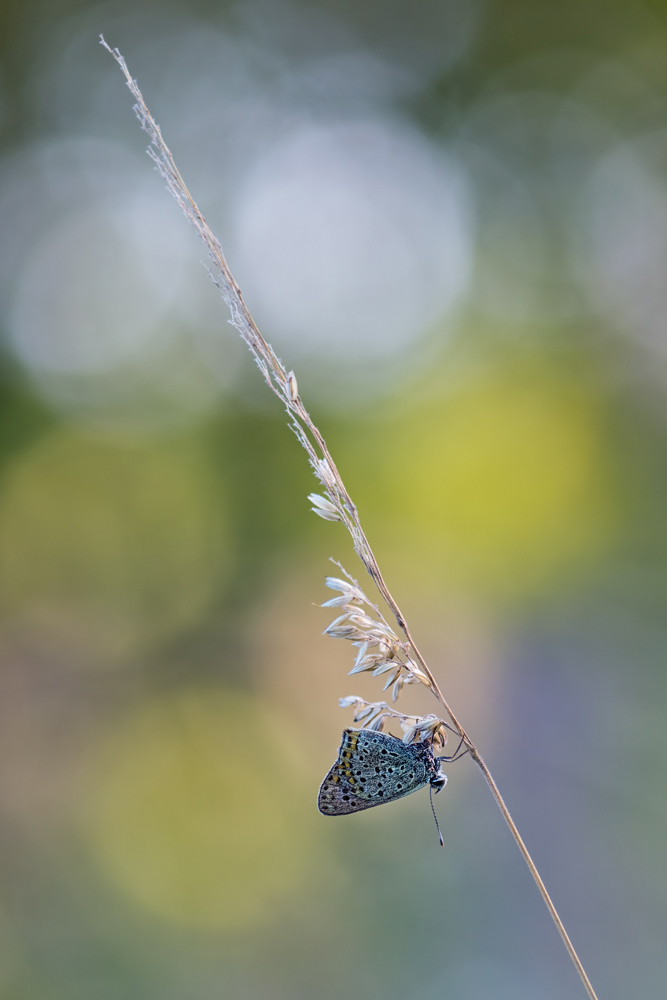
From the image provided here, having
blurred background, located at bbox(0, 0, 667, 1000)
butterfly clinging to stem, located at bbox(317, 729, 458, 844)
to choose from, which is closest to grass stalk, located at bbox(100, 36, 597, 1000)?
butterfly clinging to stem, located at bbox(317, 729, 458, 844)

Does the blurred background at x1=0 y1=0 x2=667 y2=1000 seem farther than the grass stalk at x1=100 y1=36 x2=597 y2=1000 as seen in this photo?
Yes

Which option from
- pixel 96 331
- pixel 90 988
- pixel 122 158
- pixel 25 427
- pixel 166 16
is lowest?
Answer: pixel 90 988

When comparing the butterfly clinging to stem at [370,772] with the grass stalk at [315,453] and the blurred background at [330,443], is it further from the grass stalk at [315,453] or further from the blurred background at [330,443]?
the blurred background at [330,443]

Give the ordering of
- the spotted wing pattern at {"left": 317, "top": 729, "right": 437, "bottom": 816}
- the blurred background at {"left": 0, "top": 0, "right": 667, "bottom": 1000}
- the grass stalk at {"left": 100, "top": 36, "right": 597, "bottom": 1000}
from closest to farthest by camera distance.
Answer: the grass stalk at {"left": 100, "top": 36, "right": 597, "bottom": 1000}
the spotted wing pattern at {"left": 317, "top": 729, "right": 437, "bottom": 816}
the blurred background at {"left": 0, "top": 0, "right": 667, "bottom": 1000}

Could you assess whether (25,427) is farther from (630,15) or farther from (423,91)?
(630,15)

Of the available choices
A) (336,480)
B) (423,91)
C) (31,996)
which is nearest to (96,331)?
(423,91)

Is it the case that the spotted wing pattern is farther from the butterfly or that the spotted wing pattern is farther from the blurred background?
the blurred background
